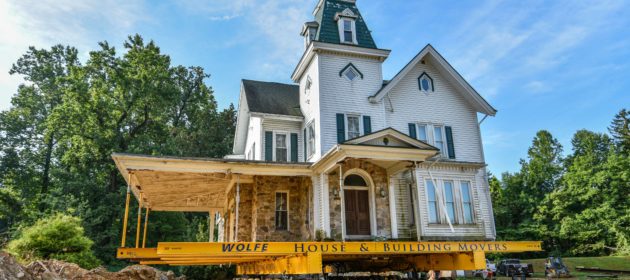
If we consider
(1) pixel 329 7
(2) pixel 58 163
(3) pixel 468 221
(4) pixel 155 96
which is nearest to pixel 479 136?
(3) pixel 468 221

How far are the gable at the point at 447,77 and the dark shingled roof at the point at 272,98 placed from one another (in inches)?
161

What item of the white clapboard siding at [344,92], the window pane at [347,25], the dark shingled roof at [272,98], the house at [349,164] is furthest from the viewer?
the window pane at [347,25]

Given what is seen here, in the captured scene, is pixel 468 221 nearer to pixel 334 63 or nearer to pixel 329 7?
pixel 334 63

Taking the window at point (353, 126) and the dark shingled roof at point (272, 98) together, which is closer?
the window at point (353, 126)

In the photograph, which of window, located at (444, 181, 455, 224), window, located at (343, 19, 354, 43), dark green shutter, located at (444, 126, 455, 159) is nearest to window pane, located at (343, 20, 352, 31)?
window, located at (343, 19, 354, 43)

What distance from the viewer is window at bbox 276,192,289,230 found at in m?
15.8

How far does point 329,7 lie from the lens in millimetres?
19391

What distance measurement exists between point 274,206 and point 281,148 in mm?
3130

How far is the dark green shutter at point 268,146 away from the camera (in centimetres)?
1755

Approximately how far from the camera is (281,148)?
18125mm

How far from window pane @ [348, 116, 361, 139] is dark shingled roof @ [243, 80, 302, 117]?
242cm

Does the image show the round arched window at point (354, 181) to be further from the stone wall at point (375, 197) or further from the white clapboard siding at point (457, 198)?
the white clapboard siding at point (457, 198)

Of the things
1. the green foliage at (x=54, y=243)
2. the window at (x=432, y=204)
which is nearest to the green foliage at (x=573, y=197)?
the window at (x=432, y=204)

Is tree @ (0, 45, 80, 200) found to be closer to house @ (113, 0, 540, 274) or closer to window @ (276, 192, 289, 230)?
house @ (113, 0, 540, 274)
